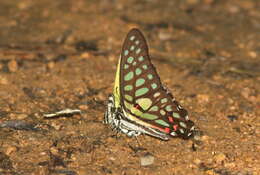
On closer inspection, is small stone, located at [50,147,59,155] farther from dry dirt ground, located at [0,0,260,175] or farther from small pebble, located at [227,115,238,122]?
small pebble, located at [227,115,238,122]

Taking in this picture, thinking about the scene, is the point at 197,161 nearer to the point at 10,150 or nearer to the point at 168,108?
the point at 168,108

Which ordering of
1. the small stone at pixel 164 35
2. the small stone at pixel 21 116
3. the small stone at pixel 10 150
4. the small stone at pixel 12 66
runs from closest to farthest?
the small stone at pixel 10 150 < the small stone at pixel 21 116 < the small stone at pixel 12 66 < the small stone at pixel 164 35

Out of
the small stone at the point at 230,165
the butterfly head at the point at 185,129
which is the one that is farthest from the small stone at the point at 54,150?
the small stone at the point at 230,165

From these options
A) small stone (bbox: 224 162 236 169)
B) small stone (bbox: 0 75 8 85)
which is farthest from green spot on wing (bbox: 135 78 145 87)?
small stone (bbox: 0 75 8 85)

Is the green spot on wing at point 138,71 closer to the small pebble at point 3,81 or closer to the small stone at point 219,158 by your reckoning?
the small stone at point 219,158

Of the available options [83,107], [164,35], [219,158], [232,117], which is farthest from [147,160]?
[164,35]

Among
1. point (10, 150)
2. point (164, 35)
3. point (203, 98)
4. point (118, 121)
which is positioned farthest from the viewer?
point (164, 35)

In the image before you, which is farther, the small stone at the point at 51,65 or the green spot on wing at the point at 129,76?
the small stone at the point at 51,65
